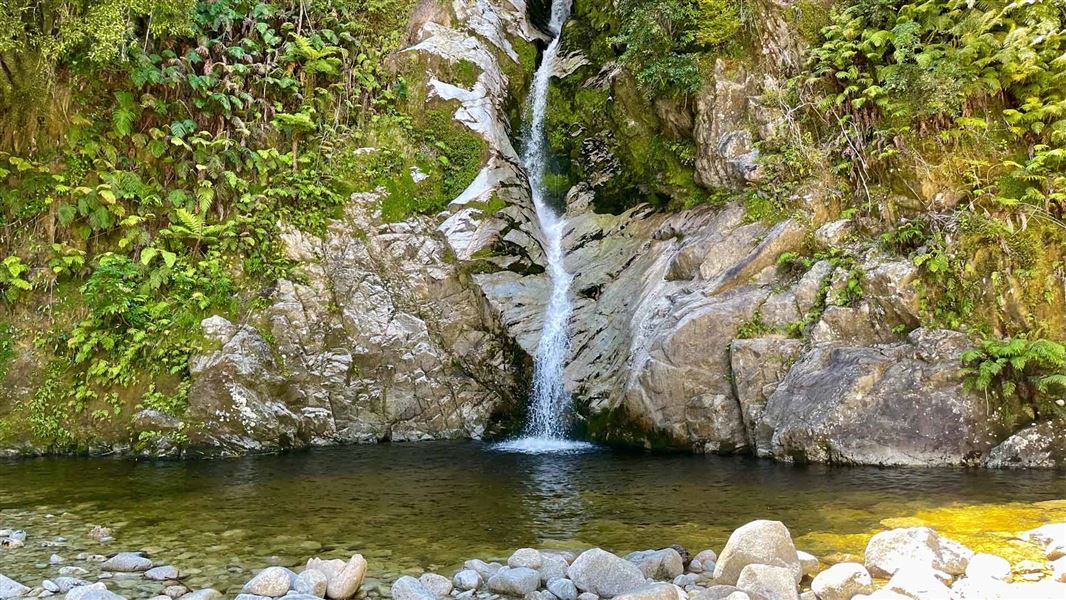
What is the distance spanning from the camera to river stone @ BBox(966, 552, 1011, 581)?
5230 mm

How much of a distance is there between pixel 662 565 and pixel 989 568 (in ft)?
8.51

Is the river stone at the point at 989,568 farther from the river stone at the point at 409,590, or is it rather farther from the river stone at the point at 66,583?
the river stone at the point at 66,583

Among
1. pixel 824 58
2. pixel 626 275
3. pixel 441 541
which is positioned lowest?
pixel 441 541

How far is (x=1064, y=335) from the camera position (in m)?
10.3

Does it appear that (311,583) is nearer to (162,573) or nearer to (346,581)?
(346,581)

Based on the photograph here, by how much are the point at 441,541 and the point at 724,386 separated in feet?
22.1

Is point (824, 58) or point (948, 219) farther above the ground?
point (824, 58)

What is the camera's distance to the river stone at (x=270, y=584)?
517 cm

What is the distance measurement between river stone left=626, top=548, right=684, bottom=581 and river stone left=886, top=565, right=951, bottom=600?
163 centimetres

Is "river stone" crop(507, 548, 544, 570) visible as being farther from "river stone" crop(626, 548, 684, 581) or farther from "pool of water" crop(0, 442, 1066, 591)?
"river stone" crop(626, 548, 684, 581)

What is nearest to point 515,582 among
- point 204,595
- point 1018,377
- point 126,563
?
point 204,595

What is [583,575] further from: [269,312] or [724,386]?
[269,312]

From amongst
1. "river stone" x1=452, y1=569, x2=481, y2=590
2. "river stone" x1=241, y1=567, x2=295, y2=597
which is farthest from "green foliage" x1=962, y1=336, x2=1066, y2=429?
"river stone" x1=241, y1=567, x2=295, y2=597

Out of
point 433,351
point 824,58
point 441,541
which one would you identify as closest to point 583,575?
point 441,541
